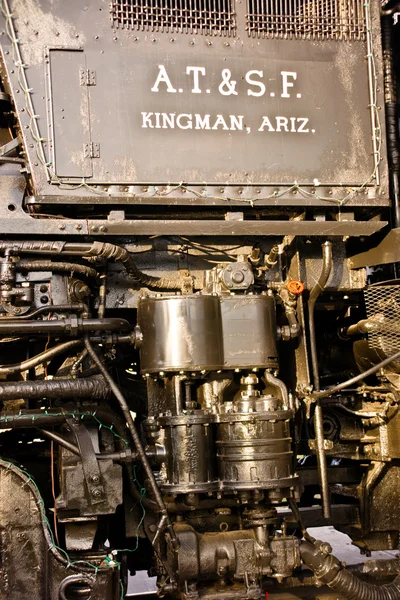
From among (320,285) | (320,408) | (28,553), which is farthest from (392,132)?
(28,553)

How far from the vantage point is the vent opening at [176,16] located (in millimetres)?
4316

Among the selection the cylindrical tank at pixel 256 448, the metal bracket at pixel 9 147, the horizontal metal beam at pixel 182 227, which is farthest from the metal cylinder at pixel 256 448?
the metal bracket at pixel 9 147

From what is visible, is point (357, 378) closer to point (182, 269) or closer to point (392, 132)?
point (182, 269)

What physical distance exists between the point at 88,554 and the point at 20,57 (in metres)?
2.98

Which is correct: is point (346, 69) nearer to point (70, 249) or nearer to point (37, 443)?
point (70, 249)

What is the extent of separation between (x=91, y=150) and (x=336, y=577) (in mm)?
2920

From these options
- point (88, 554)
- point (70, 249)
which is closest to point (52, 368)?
point (70, 249)

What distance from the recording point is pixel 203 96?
438 cm

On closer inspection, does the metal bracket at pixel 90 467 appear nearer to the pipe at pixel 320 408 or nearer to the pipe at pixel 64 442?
the pipe at pixel 64 442

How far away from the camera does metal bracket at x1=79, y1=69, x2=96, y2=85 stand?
4.21 m

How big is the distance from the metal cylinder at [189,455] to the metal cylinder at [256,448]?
4.3 inches

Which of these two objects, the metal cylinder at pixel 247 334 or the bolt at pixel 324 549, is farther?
the metal cylinder at pixel 247 334

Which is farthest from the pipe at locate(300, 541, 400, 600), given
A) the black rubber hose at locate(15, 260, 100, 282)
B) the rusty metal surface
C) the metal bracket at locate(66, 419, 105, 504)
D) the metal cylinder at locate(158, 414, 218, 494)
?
the black rubber hose at locate(15, 260, 100, 282)

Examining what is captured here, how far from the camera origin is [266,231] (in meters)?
4.41
